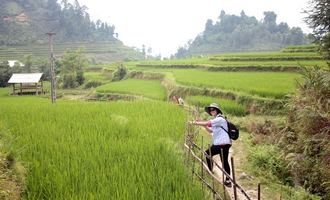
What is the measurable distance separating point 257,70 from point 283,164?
14721mm

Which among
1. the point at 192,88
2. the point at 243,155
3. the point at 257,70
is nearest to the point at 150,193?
the point at 243,155

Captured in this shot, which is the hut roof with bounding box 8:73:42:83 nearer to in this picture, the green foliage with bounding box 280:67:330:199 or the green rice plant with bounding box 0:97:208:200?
the green rice plant with bounding box 0:97:208:200

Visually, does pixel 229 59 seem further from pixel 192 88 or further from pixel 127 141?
pixel 127 141

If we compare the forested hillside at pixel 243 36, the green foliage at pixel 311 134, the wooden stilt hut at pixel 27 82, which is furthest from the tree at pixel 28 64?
the forested hillside at pixel 243 36

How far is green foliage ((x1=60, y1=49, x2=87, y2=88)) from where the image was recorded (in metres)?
34.0

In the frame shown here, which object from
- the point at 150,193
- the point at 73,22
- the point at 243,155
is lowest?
the point at 243,155

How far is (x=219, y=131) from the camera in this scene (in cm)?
558

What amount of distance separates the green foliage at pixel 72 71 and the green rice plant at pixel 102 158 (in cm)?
2633

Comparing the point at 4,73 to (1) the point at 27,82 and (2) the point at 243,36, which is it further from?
(2) the point at 243,36

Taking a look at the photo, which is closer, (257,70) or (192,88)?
(192,88)

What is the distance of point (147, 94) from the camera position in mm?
17969

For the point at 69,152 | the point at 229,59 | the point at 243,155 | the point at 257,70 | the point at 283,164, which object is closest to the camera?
the point at 69,152

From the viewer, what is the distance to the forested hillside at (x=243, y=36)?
232ft

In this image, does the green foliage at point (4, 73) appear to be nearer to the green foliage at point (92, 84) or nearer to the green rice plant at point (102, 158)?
the green foliage at point (92, 84)
